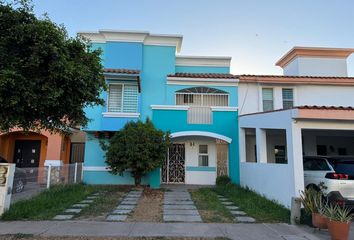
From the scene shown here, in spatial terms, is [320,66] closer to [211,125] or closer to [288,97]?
[288,97]

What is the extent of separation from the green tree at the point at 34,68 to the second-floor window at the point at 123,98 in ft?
25.6

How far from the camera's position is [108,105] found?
1504 centimetres

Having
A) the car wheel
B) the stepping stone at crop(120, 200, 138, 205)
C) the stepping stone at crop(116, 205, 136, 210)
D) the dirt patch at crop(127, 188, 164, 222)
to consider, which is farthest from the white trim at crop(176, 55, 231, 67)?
the car wheel

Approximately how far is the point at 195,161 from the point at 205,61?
5.87 m

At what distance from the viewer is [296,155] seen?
8664 millimetres

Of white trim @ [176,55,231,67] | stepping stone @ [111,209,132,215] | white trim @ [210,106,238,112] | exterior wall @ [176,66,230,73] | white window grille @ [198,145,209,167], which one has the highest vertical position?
white trim @ [176,55,231,67]

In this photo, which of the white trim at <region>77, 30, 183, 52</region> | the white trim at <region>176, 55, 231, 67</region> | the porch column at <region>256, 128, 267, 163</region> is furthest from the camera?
the white trim at <region>176, 55, 231, 67</region>

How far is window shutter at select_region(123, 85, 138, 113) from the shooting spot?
15.1m

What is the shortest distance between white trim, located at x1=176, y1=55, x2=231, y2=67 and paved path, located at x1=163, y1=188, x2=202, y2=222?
7.79 m

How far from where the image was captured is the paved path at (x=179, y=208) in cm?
808

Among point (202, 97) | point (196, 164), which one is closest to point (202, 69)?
point (202, 97)

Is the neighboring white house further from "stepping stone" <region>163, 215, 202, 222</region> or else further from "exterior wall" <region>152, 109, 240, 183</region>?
"stepping stone" <region>163, 215, 202, 222</region>

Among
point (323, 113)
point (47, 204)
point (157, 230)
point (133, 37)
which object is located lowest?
point (157, 230)

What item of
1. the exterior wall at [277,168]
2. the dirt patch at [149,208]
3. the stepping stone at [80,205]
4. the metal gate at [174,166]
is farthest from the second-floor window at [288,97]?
the stepping stone at [80,205]
